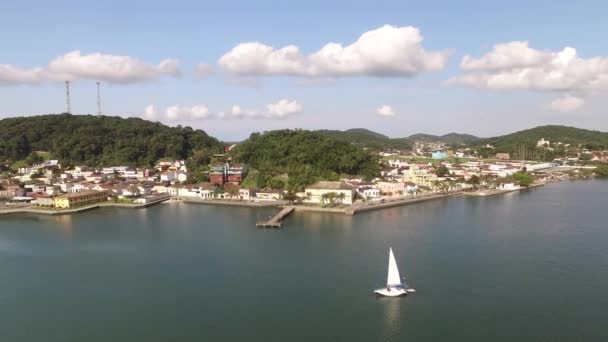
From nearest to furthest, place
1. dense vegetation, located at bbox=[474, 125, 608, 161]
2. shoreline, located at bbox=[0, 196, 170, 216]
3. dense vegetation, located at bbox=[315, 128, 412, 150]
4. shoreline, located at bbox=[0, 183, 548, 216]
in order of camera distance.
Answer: shoreline, located at bbox=[0, 183, 548, 216], shoreline, located at bbox=[0, 196, 170, 216], dense vegetation, located at bbox=[474, 125, 608, 161], dense vegetation, located at bbox=[315, 128, 412, 150]

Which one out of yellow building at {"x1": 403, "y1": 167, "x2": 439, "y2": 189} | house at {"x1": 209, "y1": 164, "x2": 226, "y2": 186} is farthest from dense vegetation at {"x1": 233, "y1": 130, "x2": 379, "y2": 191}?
yellow building at {"x1": 403, "y1": 167, "x2": 439, "y2": 189}

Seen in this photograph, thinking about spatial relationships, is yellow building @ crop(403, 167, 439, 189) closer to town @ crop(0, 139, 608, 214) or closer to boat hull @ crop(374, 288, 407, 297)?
town @ crop(0, 139, 608, 214)

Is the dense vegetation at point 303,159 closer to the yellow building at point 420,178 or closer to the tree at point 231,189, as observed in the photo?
the tree at point 231,189

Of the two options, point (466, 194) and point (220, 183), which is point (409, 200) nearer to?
point (466, 194)

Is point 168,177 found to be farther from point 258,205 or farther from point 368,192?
point 368,192

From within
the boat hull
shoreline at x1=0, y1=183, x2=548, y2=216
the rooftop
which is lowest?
the boat hull

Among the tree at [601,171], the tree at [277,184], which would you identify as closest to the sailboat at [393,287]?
the tree at [277,184]

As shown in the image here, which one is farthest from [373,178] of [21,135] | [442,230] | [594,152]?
[594,152]
